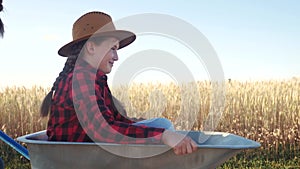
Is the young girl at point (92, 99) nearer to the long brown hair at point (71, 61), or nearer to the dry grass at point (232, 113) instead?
the long brown hair at point (71, 61)

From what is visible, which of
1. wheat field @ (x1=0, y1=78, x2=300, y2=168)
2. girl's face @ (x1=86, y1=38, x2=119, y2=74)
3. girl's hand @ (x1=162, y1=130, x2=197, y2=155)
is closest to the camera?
girl's hand @ (x1=162, y1=130, x2=197, y2=155)

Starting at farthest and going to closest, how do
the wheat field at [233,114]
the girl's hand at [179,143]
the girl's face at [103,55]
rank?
the wheat field at [233,114] < the girl's face at [103,55] < the girl's hand at [179,143]

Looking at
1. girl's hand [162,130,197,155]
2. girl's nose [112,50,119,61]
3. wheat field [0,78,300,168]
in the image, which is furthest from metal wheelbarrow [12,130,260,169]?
wheat field [0,78,300,168]

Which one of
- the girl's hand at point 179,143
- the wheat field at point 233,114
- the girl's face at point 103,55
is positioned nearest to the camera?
the girl's hand at point 179,143

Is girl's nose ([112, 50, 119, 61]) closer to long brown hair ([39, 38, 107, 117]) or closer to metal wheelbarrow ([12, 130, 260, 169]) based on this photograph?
long brown hair ([39, 38, 107, 117])

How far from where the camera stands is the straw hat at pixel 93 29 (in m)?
2.13

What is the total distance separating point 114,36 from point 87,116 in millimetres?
498

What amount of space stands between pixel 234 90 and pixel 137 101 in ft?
4.88

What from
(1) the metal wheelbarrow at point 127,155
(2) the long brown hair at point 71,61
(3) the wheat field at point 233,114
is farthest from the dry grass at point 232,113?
(1) the metal wheelbarrow at point 127,155

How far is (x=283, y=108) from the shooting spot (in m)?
5.44

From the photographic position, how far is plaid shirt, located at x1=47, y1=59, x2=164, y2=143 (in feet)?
5.86

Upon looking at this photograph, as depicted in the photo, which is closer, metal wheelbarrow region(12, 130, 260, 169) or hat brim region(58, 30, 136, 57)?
metal wheelbarrow region(12, 130, 260, 169)

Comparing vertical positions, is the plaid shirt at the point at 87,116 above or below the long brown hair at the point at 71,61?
below

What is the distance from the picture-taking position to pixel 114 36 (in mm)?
2143
